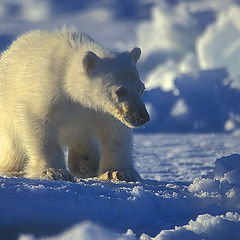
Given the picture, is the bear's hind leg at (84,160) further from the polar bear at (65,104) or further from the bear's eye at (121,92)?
the bear's eye at (121,92)

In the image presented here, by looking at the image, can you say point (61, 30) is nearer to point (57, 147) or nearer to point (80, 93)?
point (80, 93)

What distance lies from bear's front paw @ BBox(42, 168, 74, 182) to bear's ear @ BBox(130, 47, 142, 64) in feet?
4.01

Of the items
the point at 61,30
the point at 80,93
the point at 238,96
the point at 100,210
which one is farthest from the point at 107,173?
the point at 238,96

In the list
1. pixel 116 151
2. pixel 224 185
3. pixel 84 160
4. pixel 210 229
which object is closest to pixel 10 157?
pixel 84 160

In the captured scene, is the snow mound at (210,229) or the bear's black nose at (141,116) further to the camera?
the bear's black nose at (141,116)

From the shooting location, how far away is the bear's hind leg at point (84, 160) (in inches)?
197

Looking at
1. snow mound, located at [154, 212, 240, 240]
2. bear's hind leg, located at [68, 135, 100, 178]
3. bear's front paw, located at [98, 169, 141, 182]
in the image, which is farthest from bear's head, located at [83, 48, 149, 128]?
snow mound, located at [154, 212, 240, 240]

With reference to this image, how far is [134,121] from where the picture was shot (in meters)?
4.00

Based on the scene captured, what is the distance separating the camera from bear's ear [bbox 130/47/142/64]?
14.6 feet

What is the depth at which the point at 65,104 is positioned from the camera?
4344 millimetres

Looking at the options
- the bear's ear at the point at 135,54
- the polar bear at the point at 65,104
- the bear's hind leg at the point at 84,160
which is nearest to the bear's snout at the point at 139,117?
the polar bear at the point at 65,104

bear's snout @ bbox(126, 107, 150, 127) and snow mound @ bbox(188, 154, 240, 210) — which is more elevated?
bear's snout @ bbox(126, 107, 150, 127)

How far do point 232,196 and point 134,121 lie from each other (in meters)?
1.15

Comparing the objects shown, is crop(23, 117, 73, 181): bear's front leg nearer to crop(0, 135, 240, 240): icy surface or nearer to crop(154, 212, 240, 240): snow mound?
crop(0, 135, 240, 240): icy surface
